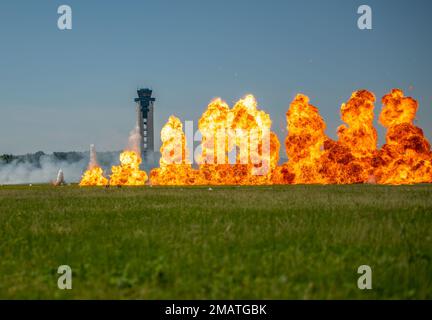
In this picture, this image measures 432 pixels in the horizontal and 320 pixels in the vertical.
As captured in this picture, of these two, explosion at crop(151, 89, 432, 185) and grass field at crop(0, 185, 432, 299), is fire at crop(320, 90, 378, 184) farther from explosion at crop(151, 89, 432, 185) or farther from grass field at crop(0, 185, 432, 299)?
grass field at crop(0, 185, 432, 299)

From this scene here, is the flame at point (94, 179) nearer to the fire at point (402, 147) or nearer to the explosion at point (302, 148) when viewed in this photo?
the explosion at point (302, 148)

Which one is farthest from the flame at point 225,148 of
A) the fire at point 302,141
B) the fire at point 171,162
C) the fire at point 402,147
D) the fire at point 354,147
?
the fire at point 402,147

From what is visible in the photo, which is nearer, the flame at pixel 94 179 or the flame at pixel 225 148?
the flame at pixel 94 179

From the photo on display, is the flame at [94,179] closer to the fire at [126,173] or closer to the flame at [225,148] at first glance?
the fire at [126,173]

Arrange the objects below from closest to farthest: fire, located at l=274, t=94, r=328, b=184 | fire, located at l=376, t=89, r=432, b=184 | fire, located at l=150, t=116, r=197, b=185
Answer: fire, located at l=376, t=89, r=432, b=184 < fire, located at l=274, t=94, r=328, b=184 < fire, located at l=150, t=116, r=197, b=185

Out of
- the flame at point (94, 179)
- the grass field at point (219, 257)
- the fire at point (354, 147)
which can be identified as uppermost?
the fire at point (354, 147)

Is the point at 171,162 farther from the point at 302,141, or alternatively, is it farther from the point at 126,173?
the point at 302,141

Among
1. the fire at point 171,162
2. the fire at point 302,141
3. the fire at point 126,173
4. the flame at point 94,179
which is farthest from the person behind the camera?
the fire at point 171,162

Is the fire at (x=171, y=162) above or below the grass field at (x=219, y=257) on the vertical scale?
above

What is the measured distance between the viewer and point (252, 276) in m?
9.45

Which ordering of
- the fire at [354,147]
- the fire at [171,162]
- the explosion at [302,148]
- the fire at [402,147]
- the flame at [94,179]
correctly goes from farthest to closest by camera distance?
the fire at [171,162] < the flame at [94,179] < the fire at [354,147] < the explosion at [302,148] < the fire at [402,147]

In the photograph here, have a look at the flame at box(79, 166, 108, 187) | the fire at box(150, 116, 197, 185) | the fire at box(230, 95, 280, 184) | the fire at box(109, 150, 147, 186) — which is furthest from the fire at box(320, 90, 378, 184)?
the flame at box(79, 166, 108, 187)
